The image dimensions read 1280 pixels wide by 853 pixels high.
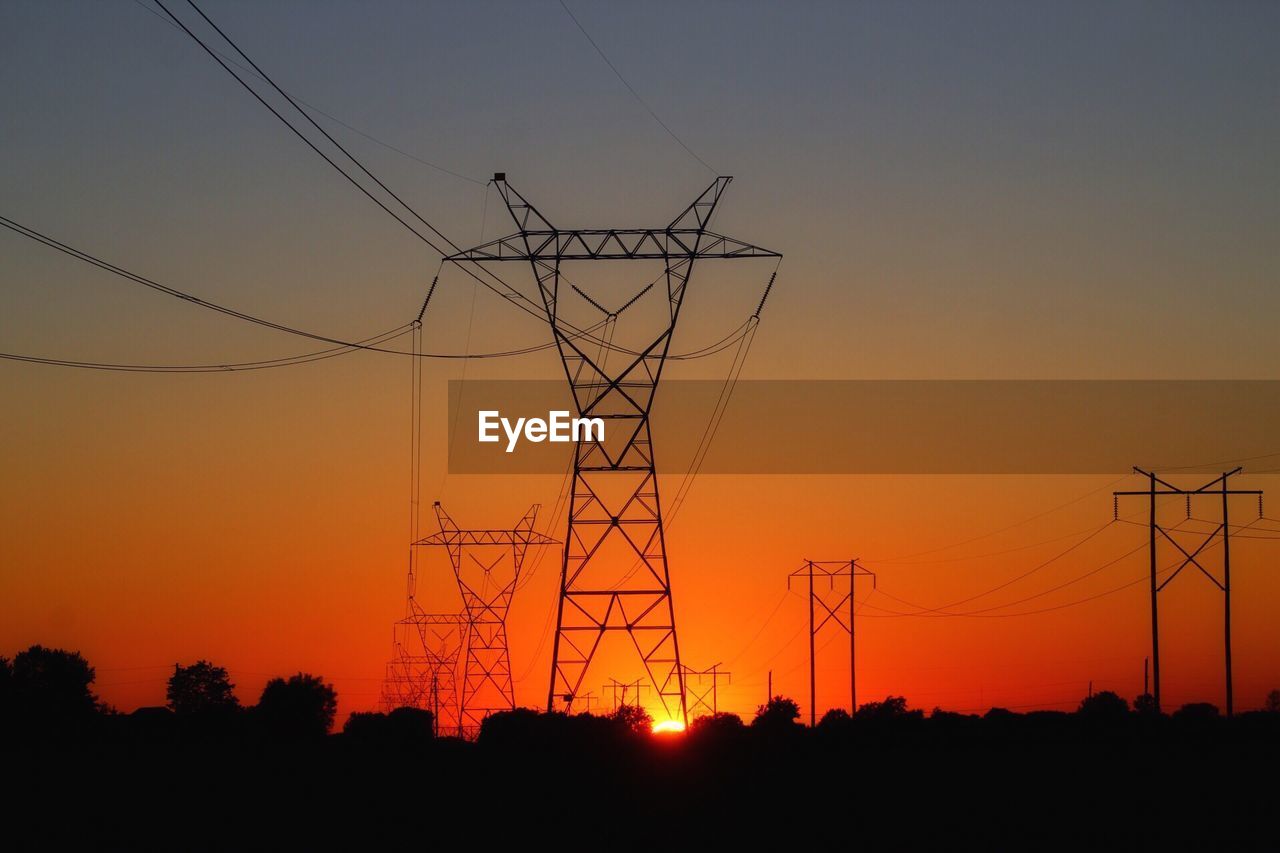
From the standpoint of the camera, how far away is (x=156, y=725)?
6625cm

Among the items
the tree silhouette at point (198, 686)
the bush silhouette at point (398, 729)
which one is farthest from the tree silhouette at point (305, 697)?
the bush silhouette at point (398, 729)

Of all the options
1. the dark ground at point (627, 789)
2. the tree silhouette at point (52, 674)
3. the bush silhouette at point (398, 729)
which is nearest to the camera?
the dark ground at point (627, 789)

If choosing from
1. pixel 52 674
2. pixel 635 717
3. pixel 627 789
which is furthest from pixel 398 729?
pixel 52 674

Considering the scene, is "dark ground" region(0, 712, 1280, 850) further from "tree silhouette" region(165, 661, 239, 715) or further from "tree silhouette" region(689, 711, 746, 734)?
"tree silhouette" region(165, 661, 239, 715)

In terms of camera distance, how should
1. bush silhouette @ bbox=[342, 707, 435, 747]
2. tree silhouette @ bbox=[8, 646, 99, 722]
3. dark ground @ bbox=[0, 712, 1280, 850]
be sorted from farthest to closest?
1. tree silhouette @ bbox=[8, 646, 99, 722]
2. bush silhouette @ bbox=[342, 707, 435, 747]
3. dark ground @ bbox=[0, 712, 1280, 850]

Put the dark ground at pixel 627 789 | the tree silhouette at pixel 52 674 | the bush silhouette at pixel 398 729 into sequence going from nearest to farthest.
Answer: the dark ground at pixel 627 789 → the bush silhouette at pixel 398 729 → the tree silhouette at pixel 52 674

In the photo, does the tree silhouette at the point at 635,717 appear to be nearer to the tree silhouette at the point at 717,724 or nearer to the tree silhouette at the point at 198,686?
the tree silhouette at the point at 717,724

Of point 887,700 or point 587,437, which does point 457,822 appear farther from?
point 887,700

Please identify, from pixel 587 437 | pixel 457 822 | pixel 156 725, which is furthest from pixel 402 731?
pixel 457 822

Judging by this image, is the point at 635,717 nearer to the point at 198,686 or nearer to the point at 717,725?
the point at 717,725

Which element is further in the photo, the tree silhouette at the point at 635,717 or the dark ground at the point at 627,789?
the tree silhouette at the point at 635,717

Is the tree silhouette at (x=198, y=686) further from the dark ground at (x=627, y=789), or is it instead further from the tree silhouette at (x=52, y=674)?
the dark ground at (x=627, y=789)

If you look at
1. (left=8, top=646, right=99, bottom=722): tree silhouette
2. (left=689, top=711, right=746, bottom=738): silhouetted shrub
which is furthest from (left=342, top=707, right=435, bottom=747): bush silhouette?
(left=8, top=646, right=99, bottom=722): tree silhouette

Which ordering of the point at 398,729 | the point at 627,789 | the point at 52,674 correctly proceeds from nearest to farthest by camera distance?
the point at 627,789 → the point at 398,729 → the point at 52,674
